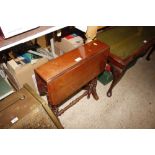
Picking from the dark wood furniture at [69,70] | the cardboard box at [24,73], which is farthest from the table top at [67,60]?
the cardboard box at [24,73]

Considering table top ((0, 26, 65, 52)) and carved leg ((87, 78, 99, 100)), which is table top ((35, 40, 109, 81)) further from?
carved leg ((87, 78, 99, 100))

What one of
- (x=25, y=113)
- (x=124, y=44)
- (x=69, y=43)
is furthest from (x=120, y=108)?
(x=25, y=113)

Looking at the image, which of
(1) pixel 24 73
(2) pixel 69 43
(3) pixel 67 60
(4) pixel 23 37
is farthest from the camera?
(2) pixel 69 43

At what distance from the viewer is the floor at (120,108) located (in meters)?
2.17

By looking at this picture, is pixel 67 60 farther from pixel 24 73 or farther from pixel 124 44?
pixel 124 44

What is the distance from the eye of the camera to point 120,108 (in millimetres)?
2354

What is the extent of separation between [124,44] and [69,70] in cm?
105

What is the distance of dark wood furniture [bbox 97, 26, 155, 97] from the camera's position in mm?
2035

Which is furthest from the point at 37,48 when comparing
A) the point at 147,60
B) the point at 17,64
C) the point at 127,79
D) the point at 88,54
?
the point at 147,60

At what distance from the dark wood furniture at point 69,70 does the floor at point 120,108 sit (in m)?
0.49

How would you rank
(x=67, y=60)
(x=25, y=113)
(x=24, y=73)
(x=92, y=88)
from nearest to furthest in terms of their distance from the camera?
(x=25, y=113), (x=67, y=60), (x=24, y=73), (x=92, y=88)

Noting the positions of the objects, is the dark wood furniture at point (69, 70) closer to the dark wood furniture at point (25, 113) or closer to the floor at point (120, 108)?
the dark wood furniture at point (25, 113)

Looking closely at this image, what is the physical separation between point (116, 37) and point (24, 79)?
1394 mm
